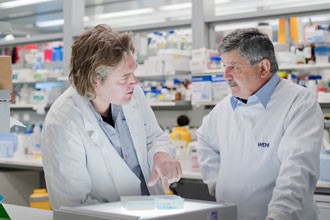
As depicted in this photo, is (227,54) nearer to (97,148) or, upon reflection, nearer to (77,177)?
(97,148)

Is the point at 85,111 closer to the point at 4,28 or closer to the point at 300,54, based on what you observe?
the point at 4,28

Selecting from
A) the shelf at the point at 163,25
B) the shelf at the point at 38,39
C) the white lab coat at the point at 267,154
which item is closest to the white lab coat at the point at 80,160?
the white lab coat at the point at 267,154

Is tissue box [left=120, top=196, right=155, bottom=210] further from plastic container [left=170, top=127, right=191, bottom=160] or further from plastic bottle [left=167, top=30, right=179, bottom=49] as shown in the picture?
plastic bottle [left=167, top=30, right=179, bottom=49]

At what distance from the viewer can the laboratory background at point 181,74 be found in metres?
3.76

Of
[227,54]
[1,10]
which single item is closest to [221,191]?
[227,54]

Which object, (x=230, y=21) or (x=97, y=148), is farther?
(x=230, y=21)

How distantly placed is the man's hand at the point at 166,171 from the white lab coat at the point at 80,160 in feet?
0.41

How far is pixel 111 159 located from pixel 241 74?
2.18ft

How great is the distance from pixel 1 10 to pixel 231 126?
8.46m

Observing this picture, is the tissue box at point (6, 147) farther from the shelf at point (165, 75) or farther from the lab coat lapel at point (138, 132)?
the lab coat lapel at point (138, 132)

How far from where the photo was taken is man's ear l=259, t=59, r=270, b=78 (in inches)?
81.8

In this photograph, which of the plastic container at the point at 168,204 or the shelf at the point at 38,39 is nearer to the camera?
the plastic container at the point at 168,204

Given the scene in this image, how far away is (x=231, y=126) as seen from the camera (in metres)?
2.18

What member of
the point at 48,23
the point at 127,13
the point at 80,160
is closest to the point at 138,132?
the point at 80,160
